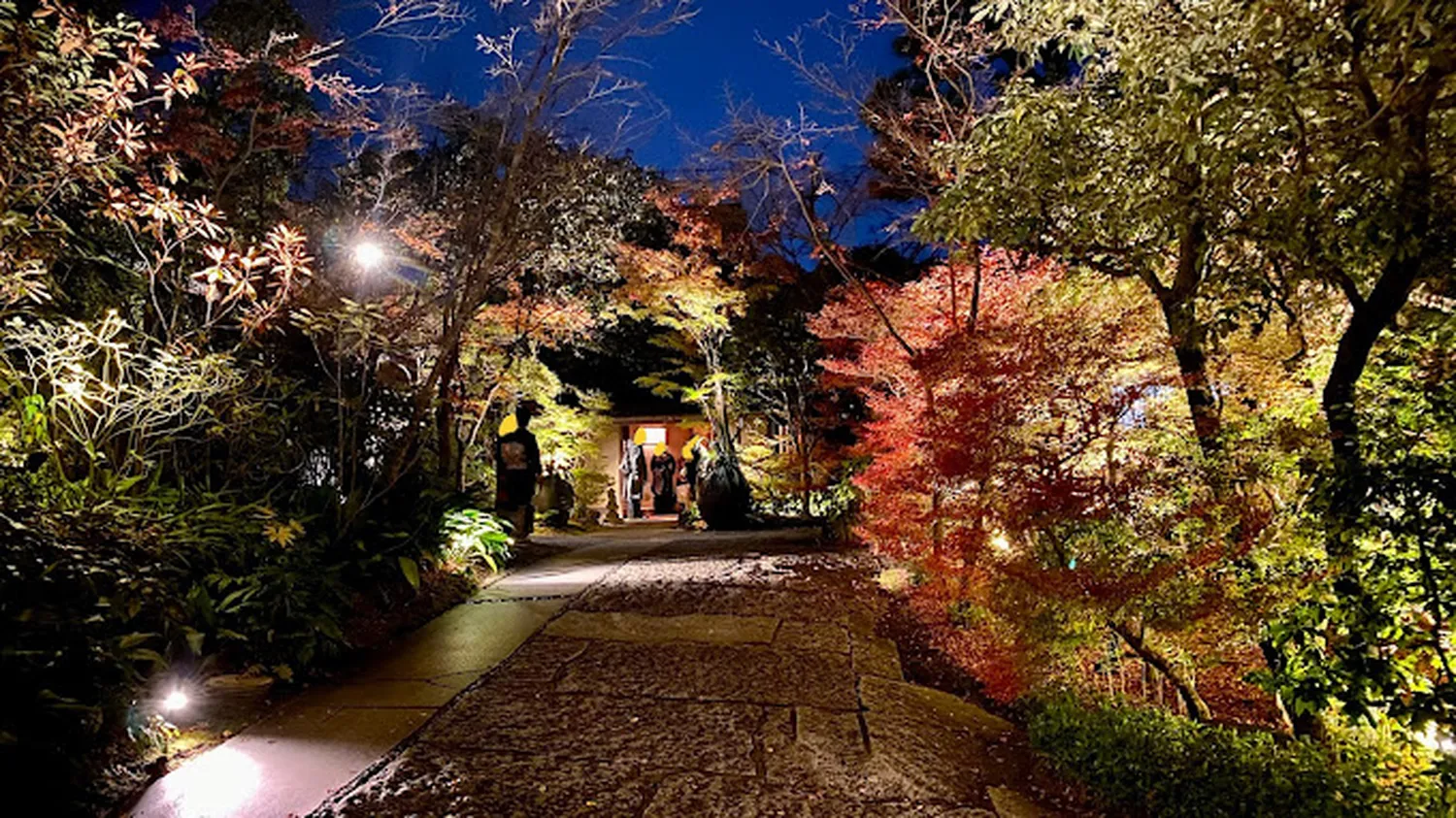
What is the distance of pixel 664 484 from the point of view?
21.2 meters

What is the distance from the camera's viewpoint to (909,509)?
23.7 feet

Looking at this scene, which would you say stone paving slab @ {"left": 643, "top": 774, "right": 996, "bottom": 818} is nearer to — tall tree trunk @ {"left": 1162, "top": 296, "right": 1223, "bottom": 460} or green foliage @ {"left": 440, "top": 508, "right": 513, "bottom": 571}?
tall tree trunk @ {"left": 1162, "top": 296, "right": 1223, "bottom": 460}

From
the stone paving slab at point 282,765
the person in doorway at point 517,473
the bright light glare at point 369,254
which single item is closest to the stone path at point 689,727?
the stone paving slab at point 282,765

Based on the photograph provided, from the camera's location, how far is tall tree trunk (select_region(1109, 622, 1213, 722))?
461cm

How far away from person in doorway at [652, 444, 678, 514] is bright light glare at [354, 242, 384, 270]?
455 inches

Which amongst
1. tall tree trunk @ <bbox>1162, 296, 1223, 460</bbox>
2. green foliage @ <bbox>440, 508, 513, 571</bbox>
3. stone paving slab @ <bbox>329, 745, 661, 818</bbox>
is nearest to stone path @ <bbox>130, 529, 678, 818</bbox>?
stone paving slab @ <bbox>329, 745, 661, 818</bbox>

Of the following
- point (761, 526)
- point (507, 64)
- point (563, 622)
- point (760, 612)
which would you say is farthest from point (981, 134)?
point (761, 526)

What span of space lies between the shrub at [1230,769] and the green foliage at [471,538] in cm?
568

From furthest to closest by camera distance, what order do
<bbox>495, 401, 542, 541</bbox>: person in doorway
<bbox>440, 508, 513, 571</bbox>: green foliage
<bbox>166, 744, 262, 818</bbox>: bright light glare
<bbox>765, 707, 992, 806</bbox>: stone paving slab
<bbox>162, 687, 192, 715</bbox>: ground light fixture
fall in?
<bbox>495, 401, 542, 541</bbox>: person in doorway < <bbox>440, 508, 513, 571</bbox>: green foliage < <bbox>162, 687, 192, 715</bbox>: ground light fixture < <bbox>765, 707, 992, 806</bbox>: stone paving slab < <bbox>166, 744, 262, 818</bbox>: bright light glare

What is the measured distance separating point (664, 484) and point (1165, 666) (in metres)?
17.2

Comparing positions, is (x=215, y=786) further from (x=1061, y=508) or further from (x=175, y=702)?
(x=1061, y=508)

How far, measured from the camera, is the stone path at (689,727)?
329cm

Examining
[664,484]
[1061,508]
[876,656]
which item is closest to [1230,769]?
[1061,508]

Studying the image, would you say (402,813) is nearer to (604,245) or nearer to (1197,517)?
(1197,517)
